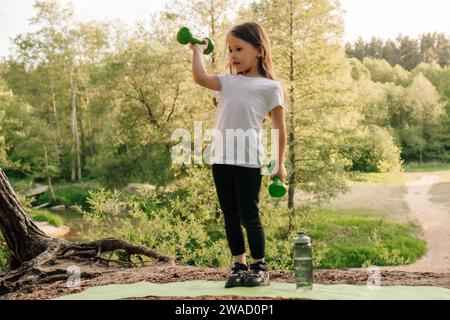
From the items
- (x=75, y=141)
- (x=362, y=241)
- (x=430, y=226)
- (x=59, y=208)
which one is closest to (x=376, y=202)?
(x=430, y=226)

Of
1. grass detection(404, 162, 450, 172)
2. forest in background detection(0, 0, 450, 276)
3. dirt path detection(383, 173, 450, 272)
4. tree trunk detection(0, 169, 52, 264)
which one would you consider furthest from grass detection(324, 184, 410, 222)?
tree trunk detection(0, 169, 52, 264)

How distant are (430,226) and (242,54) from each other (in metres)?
15.3

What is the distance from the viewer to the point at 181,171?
1608 centimetres

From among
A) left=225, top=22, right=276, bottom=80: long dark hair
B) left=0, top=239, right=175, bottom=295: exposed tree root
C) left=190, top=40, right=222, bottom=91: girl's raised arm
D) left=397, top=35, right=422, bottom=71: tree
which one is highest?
left=397, top=35, right=422, bottom=71: tree

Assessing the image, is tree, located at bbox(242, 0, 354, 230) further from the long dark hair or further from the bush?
the bush

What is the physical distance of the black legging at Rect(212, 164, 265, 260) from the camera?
Result: 3.58 metres

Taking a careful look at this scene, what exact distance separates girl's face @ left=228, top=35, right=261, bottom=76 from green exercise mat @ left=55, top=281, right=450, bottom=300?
4.57 feet

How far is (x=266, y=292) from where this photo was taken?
345cm

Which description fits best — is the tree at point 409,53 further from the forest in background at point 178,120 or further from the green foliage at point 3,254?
the green foliage at point 3,254

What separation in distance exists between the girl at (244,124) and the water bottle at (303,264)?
228mm

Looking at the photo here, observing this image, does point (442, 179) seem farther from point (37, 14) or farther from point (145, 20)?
point (37, 14)

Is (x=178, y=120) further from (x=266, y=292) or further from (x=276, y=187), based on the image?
(x=266, y=292)

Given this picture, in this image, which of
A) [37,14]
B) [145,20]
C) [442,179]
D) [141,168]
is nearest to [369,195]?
[442,179]
